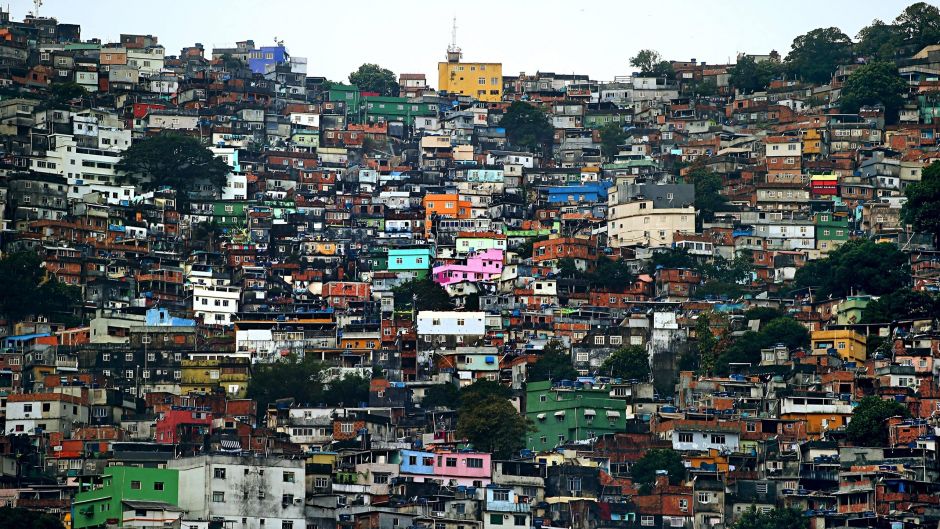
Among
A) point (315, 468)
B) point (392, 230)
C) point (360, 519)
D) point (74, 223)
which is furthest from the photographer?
point (392, 230)

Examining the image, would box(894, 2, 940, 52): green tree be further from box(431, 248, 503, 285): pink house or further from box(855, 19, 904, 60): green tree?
box(431, 248, 503, 285): pink house

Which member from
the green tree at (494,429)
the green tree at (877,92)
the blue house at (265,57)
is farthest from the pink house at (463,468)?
the blue house at (265,57)

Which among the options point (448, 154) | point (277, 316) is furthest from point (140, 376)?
point (448, 154)

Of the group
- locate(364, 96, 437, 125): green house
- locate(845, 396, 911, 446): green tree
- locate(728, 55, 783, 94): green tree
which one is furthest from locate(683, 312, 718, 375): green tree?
locate(364, 96, 437, 125): green house

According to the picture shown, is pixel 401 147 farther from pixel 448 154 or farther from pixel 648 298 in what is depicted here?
pixel 648 298

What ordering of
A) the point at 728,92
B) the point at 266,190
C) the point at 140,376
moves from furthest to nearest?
the point at 728,92 → the point at 266,190 → the point at 140,376

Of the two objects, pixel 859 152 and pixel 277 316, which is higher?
pixel 859 152

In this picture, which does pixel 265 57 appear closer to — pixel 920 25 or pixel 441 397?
pixel 920 25

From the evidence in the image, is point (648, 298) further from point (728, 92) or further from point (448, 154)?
point (728, 92)

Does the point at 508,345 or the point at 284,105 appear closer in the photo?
the point at 508,345
